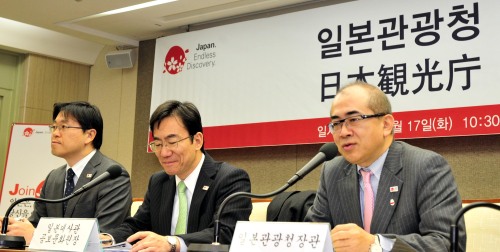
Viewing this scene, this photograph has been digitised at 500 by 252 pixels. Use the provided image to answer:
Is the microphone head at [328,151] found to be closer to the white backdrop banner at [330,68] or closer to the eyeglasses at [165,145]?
the eyeglasses at [165,145]

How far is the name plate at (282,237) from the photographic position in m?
1.67

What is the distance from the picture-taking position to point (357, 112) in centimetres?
231

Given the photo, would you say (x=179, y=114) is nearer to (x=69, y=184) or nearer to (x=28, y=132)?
(x=69, y=184)

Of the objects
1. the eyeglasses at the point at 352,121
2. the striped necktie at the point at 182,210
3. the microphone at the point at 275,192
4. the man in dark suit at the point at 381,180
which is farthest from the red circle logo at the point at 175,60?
the microphone at the point at 275,192

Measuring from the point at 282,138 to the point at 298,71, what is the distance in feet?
1.66

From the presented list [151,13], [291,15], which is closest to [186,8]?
[151,13]

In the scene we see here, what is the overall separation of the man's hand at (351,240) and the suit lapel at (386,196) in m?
0.39

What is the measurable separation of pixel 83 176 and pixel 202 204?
2.58ft

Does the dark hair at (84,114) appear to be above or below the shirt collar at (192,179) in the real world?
above

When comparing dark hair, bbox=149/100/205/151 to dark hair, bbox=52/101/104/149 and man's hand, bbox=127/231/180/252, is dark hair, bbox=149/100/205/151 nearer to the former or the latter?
dark hair, bbox=52/101/104/149

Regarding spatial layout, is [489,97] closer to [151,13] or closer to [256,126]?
[256,126]

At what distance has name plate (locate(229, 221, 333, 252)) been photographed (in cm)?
167

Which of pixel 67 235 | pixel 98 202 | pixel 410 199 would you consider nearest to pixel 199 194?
pixel 98 202

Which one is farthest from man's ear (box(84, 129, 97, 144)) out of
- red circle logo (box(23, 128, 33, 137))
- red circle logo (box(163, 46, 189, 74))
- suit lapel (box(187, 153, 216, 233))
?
red circle logo (box(23, 128, 33, 137))
